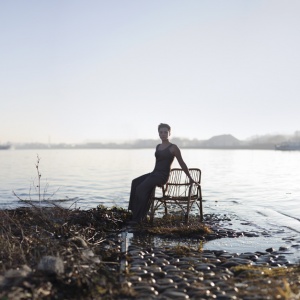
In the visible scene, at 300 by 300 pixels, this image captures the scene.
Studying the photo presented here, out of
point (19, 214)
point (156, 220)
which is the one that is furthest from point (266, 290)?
point (19, 214)

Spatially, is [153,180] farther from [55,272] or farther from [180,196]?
[55,272]

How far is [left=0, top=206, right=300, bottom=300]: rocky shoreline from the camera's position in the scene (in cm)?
539

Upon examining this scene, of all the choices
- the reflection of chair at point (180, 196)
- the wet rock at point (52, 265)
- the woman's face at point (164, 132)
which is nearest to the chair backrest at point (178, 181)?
the reflection of chair at point (180, 196)

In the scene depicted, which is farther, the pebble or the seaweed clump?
the pebble

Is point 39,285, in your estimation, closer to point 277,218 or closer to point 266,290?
point 266,290

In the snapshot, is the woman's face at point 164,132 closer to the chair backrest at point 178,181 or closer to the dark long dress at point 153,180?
the dark long dress at point 153,180

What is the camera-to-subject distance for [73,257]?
5945 mm

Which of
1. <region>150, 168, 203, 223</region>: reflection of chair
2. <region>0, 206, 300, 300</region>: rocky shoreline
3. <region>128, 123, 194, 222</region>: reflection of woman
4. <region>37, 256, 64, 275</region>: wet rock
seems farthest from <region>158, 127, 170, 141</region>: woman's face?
<region>37, 256, 64, 275</region>: wet rock

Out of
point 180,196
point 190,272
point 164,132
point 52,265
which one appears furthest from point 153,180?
point 52,265

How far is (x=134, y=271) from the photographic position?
6.61 metres

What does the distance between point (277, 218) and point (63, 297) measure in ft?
33.2

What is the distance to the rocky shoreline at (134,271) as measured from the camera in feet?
17.7

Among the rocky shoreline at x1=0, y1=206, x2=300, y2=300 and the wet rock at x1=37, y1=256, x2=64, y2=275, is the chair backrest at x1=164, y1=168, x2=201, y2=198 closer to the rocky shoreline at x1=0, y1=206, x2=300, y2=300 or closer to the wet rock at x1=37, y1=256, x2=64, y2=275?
the rocky shoreline at x1=0, y1=206, x2=300, y2=300

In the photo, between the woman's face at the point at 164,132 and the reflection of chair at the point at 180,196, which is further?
the woman's face at the point at 164,132
